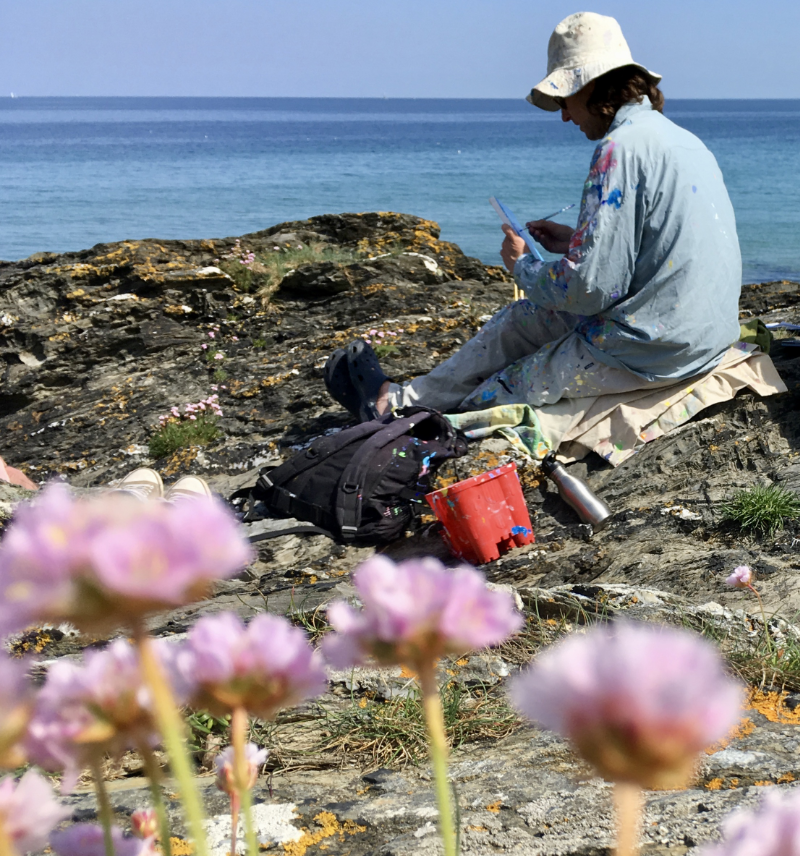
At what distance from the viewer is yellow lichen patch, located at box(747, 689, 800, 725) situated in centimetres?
178

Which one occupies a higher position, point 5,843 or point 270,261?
point 270,261

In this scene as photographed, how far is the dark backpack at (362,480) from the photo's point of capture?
386cm

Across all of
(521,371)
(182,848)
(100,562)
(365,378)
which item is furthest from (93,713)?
(365,378)

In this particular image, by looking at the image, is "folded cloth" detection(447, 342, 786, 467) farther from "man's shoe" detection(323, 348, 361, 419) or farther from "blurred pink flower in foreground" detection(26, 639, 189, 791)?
"blurred pink flower in foreground" detection(26, 639, 189, 791)

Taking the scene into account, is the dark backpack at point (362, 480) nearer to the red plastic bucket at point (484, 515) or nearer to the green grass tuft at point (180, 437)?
the red plastic bucket at point (484, 515)

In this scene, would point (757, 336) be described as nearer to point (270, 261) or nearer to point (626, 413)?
point (626, 413)

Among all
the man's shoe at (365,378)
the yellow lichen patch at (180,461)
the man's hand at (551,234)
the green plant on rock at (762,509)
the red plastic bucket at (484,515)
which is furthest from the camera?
the yellow lichen patch at (180,461)

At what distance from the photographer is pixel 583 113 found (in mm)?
4000

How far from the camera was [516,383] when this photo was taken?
14.2ft

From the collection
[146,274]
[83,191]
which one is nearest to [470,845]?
[146,274]

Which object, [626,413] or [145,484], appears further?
[145,484]

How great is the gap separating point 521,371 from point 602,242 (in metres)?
0.85

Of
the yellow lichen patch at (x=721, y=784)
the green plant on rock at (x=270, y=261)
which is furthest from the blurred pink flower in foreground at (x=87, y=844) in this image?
the green plant on rock at (x=270, y=261)

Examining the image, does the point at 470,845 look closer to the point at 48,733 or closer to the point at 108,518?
the point at 48,733
